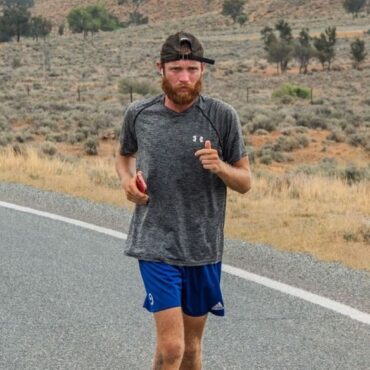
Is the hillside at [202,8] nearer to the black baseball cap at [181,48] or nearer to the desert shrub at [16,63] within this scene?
the desert shrub at [16,63]

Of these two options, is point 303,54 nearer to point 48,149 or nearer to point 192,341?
point 48,149

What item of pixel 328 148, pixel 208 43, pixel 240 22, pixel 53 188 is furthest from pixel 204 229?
pixel 240 22

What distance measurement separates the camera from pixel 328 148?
24438 millimetres

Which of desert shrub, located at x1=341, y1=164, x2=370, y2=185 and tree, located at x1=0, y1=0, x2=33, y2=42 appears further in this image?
tree, located at x1=0, y1=0, x2=33, y2=42

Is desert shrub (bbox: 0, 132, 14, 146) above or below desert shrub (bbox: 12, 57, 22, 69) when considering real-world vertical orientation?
above

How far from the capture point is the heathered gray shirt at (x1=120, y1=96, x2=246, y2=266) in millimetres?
3496

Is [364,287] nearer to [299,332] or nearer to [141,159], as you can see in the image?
[299,332]

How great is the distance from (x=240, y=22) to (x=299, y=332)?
103 metres

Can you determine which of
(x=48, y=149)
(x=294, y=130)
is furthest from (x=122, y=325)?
(x=294, y=130)

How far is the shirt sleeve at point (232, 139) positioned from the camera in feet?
11.6

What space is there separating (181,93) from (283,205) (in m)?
7.46

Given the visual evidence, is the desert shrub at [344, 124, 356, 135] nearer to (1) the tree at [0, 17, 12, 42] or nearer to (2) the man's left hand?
(2) the man's left hand

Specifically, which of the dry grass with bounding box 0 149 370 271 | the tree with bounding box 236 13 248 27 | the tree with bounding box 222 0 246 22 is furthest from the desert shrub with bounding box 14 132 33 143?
the tree with bounding box 222 0 246 22

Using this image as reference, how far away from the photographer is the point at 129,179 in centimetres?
367
